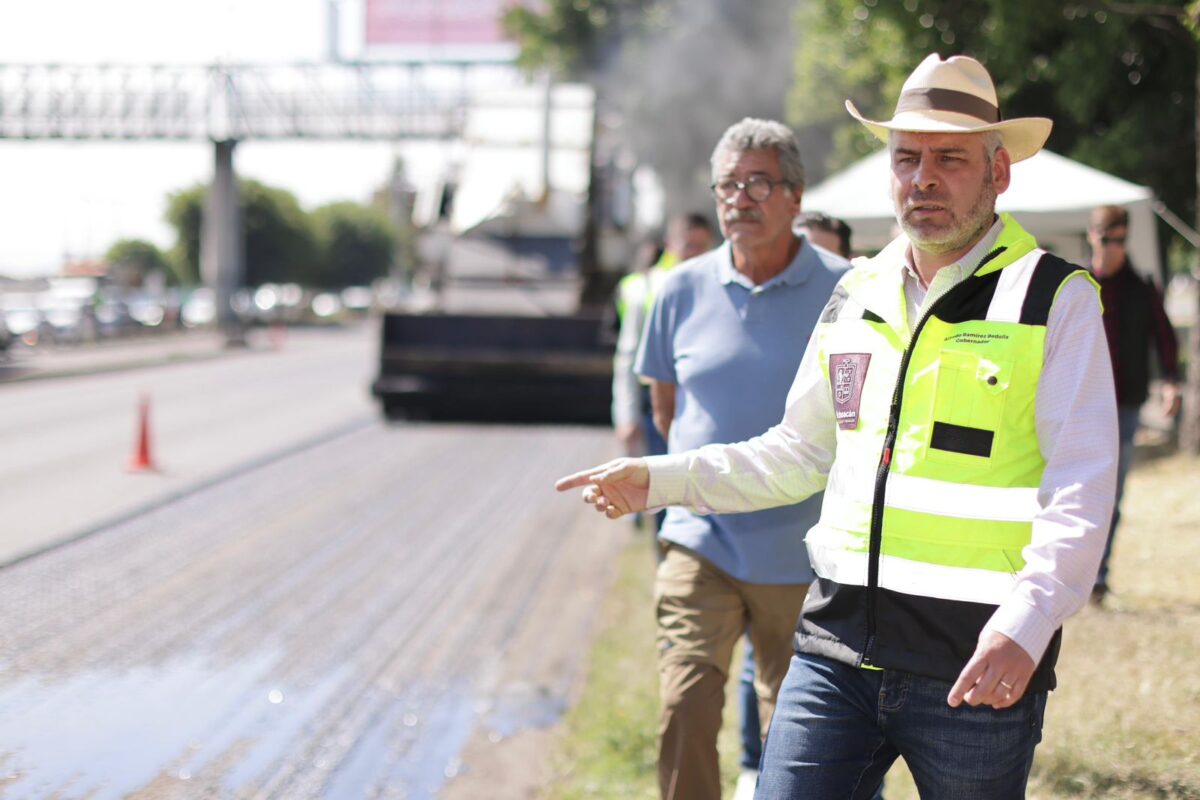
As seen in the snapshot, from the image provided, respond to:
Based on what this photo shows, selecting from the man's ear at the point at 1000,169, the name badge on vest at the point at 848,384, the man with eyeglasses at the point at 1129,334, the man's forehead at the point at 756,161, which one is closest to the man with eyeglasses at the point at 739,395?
the man's forehead at the point at 756,161

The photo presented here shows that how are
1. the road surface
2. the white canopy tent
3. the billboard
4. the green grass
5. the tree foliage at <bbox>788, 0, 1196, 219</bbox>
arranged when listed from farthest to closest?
the billboard, the tree foliage at <bbox>788, 0, 1196, 219</bbox>, the white canopy tent, the road surface, the green grass

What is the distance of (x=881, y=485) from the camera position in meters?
2.74

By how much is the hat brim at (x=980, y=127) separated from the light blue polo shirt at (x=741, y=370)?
141cm

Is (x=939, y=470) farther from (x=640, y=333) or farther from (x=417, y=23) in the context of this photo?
(x=417, y=23)

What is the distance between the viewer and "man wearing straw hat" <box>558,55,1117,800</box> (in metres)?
2.52

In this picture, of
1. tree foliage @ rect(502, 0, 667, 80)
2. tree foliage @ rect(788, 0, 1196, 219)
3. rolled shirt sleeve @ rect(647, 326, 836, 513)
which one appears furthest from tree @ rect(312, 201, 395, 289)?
rolled shirt sleeve @ rect(647, 326, 836, 513)

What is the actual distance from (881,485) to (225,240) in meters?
48.5

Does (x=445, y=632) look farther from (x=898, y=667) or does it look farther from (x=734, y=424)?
(x=898, y=667)

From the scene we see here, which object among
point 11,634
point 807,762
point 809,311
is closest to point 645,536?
point 11,634

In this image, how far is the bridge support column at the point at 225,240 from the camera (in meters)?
45.6

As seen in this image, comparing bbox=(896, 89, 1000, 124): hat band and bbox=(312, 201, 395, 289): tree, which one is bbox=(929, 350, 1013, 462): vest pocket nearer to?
bbox=(896, 89, 1000, 124): hat band

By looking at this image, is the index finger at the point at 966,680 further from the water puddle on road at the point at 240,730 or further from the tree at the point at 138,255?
the tree at the point at 138,255

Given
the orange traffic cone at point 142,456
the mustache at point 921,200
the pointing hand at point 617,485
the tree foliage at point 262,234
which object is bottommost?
the tree foliage at point 262,234

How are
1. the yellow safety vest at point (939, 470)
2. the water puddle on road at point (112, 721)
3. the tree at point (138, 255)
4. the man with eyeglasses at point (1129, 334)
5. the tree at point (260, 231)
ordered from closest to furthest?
1. the yellow safety vest at point (939, 470)
2. the water puddle on road at point (112, 721)
3. the man with eyeglasses at point (1129, 334)
4. the tree at point (260, 231)
5. the tree at point (138, 255)
